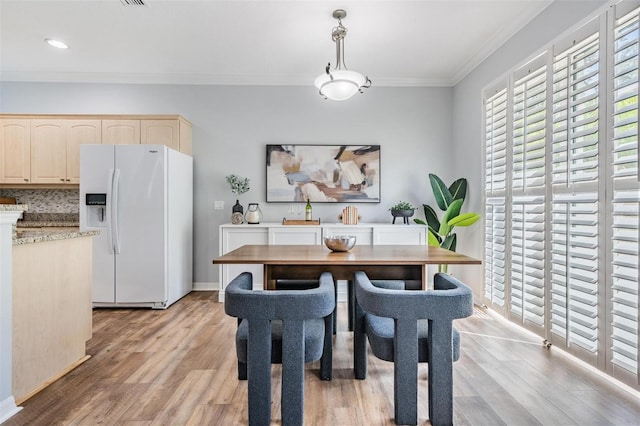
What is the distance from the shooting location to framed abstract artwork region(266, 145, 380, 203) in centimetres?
418

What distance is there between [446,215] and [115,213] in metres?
3.62

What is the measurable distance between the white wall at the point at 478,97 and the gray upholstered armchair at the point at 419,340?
2.21m

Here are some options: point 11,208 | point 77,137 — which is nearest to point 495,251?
point 11,208

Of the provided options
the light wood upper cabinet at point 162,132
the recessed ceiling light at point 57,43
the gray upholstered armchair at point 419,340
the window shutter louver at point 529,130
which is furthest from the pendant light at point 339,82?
the recessed ceiling light at point 57,43

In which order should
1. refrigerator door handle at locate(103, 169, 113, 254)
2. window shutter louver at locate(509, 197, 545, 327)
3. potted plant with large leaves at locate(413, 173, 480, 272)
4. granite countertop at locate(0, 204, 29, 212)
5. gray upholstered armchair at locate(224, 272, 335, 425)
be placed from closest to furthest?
gray upholstered armchair at locate(224, 272, 335, 425)
granite countertop at locate(0, 204, 29, 212)
window shutter louver at locate(509, 197, 545, 327)
refrigerator door handle at locate(103, 169, 113, 254)
potted plant with large leaves at locate(413, 173, 480, 272)

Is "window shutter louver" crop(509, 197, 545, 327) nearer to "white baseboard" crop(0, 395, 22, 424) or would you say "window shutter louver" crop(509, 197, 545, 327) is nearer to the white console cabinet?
the white console cabinet

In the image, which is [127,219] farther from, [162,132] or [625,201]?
[625,201]

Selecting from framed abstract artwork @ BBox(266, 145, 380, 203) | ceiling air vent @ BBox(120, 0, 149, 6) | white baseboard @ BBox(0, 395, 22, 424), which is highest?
ceiling air vent @ BBox(120, 0, 149, 6)

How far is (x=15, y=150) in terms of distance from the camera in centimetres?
381

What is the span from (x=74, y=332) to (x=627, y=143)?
12.1 ft

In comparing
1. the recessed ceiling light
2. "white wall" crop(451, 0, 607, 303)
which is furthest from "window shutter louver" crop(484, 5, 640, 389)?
the recessed ceiling light

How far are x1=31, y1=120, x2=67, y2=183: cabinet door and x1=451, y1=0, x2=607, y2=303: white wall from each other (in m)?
4.80

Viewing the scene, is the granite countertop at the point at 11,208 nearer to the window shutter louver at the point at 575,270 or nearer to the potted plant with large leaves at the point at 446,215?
the window shutter louver at the point at 575,270

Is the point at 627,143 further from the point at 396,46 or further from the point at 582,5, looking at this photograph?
the point at 396,46
